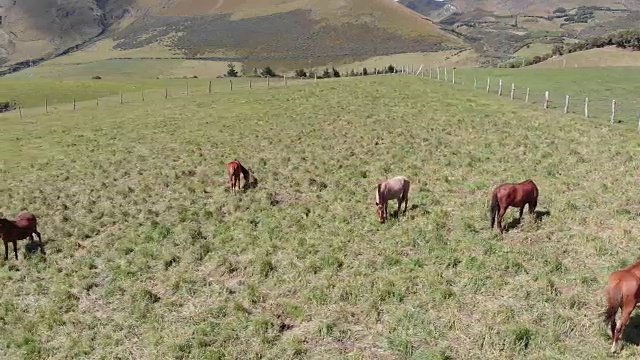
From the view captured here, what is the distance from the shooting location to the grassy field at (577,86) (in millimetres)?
37250

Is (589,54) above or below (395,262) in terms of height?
above

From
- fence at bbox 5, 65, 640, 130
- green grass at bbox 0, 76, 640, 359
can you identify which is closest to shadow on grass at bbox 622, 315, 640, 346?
green grass at bbox 0, 76, 640, 359

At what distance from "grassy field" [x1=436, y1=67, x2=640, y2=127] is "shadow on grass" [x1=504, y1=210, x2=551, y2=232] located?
1893 cm

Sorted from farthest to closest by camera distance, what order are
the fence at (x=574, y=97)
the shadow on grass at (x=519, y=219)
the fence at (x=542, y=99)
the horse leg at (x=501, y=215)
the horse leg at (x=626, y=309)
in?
the fence at (x=542, y=99), the fence at (x=574, y=97), the shadow on grass at (x=519, y=219), the horse leg at (x=501, y=215), the horse leg at (x=626, y=309)

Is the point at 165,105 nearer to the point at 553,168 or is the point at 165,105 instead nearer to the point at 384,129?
the point at 384,129

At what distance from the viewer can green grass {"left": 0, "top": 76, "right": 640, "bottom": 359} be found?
10609 millimetres

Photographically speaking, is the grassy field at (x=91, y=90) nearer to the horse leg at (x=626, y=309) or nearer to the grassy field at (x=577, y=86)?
the grassy field at (x=577, y=86)

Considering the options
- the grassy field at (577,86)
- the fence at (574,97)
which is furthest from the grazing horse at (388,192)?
the grassy field at (577,86)

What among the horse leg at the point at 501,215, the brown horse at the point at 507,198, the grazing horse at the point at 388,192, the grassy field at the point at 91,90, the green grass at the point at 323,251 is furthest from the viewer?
the grassy field at the point at 91,90

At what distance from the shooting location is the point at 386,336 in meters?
10.4

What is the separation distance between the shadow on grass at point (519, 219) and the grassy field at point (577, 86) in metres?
18.9

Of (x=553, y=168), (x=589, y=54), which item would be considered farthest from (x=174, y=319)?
(x=589, y=54)

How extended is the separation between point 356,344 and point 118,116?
133ft

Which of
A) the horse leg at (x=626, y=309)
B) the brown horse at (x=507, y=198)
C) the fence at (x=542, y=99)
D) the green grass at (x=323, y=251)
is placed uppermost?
the fence at (x=542, y=99)
